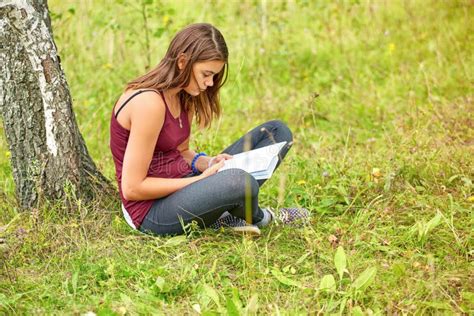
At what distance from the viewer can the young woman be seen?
105 inches

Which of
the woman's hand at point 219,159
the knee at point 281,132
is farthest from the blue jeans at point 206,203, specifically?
the knee at point 281,132

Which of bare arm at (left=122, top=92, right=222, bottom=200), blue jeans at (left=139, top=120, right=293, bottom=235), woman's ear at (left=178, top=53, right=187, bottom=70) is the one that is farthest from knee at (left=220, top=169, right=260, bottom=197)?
woman's ear at (left=178, top=53, right=187, bottom=70)

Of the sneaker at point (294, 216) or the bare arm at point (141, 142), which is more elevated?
the bare arm at point (141, 142)

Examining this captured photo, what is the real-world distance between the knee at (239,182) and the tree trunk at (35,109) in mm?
695

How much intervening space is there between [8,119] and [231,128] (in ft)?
5.80

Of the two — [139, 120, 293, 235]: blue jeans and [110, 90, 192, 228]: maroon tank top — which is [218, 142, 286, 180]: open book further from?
[110, 90, 192, 228]: maroon tank top

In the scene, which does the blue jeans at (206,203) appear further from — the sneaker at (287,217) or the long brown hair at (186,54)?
the long brown hair at (186,54)

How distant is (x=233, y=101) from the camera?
4812mm

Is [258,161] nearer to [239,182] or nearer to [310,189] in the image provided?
[239,182]

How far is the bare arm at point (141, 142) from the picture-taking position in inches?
103

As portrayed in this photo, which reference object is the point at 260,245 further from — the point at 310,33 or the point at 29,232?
the point at 310,33

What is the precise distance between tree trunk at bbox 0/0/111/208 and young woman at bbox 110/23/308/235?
11.0 inches

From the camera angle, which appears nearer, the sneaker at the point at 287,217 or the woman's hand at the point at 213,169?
the woman's hand at the point at 213,169

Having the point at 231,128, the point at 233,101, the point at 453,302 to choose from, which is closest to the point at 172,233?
the point at 453,302
